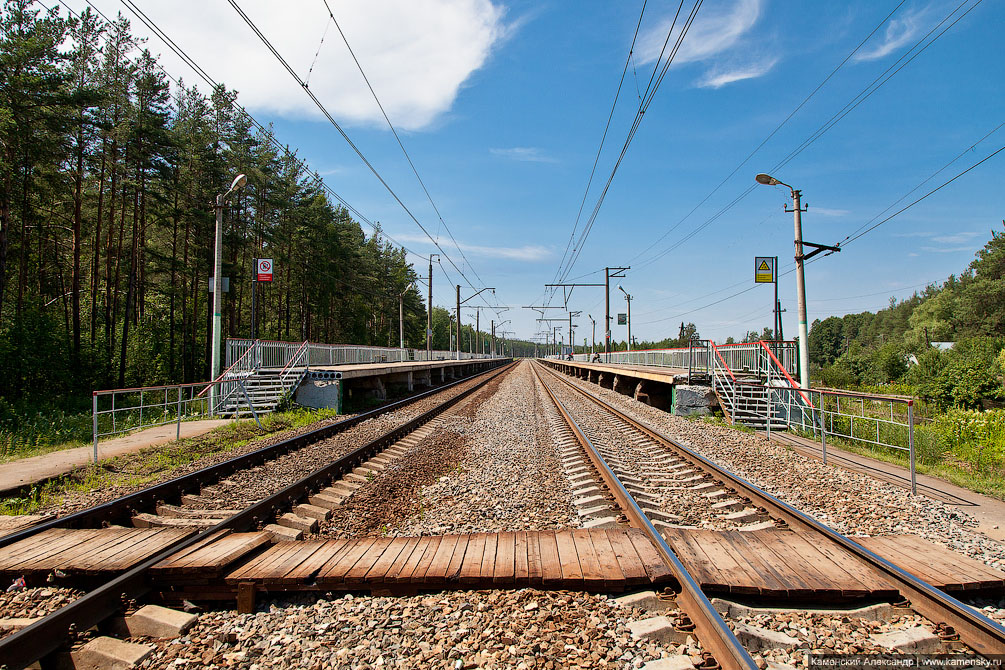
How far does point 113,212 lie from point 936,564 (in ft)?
101

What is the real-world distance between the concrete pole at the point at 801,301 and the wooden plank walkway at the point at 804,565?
955 centimetres

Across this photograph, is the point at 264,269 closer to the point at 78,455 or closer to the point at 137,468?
the point at 78,455

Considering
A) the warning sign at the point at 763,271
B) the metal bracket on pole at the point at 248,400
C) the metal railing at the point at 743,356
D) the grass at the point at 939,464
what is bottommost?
the grass at the point at 939,464

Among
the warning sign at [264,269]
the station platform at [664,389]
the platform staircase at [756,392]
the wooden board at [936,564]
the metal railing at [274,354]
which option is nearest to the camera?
the wooden board at [936,564]

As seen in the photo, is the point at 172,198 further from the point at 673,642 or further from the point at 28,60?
the point at 673,642

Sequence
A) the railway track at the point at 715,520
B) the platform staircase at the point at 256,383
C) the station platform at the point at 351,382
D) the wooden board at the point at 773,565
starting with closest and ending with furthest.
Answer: the railway track at the point at 715,520
the wooden board at the point at 773,565
the platform staircase at the point at 256,383
the station platform at the point at 351,382

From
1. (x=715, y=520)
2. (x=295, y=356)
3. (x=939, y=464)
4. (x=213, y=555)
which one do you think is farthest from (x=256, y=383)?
(x=939, y=464)

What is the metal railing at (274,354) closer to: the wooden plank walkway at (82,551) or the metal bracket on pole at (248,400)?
the metal bracket on pole at (248,400)

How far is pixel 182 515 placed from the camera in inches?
216

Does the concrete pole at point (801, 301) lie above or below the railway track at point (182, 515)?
above

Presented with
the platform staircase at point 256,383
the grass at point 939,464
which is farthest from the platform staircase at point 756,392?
the platform staircase at point 256,383

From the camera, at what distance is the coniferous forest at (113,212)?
1872 centimetres

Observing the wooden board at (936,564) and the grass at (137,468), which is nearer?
the wooden board at (936,564)

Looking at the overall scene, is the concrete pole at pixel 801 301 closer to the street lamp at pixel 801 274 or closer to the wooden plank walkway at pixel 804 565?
the street lamp at pixel 801 274
